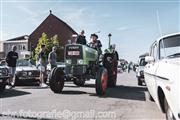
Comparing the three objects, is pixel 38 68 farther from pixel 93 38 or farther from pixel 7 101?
pixel 7 101

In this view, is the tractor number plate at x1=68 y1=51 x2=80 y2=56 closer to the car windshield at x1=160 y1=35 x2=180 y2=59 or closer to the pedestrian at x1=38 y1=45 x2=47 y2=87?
the pedestrian at x1=38 y1=45 x2=47 y2=87

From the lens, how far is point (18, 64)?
16.0 m

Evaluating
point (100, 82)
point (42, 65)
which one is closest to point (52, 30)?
point (42, 65)

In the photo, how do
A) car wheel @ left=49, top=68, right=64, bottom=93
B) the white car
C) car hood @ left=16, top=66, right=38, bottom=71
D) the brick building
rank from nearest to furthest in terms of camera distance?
1. the white car
2. car wheel @ left=49, top=68, right=64, bottom=93
3. car hood @ left=16, top=66, right=38, bottom=71
4. the brick building

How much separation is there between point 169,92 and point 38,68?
11.2m

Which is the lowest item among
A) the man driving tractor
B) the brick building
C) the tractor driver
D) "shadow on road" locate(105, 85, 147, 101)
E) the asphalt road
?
the asphalt road

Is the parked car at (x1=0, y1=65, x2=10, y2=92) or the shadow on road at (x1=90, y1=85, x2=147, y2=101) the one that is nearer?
the shadow on road at (x1=90, y1=85, x2=147, y2=101)

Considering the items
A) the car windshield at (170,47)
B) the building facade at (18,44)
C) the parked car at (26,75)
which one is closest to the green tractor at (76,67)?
the parked car at (26,75)

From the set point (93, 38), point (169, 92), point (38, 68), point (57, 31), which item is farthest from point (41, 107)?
point (57, 31)

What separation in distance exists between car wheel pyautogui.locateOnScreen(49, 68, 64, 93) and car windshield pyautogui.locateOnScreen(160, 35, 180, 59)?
4.67m

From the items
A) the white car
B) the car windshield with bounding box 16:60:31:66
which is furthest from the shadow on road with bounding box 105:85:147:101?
the car windshield with bounding box 16:60:31:66

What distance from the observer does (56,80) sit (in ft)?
35.5

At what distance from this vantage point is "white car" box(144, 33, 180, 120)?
4.27m

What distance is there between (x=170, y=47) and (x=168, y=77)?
2.28 meters
